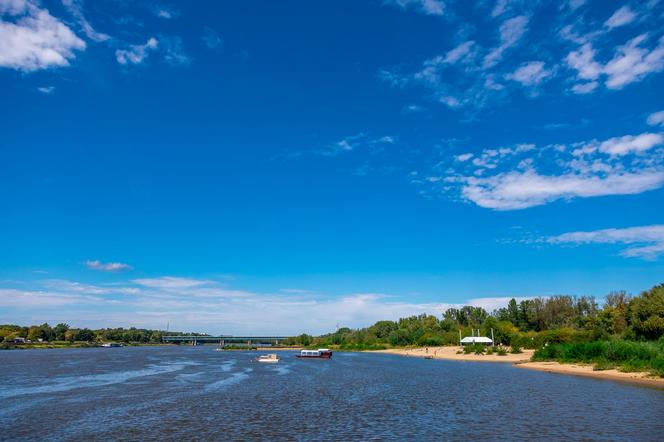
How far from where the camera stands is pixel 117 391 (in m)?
53.2

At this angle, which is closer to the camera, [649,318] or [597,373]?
[597,373]

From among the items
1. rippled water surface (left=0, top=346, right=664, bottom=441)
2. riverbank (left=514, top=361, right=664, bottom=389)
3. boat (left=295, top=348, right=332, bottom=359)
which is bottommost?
rippled water surface (left=0, top=346, right=664, bottom=441)

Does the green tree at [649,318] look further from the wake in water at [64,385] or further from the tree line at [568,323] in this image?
the wake in water at [64,385]

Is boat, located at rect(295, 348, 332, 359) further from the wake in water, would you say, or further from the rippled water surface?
the rippled water surface

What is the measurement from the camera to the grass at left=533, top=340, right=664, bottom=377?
186 ft

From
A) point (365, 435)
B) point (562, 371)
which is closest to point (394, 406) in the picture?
point (365, 435)

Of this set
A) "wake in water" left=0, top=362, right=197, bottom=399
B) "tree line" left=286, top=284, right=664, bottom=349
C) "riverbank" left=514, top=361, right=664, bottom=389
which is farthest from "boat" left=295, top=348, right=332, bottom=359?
"wake in water" left=0, top=362, right=197, bottom=399

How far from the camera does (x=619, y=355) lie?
213ft

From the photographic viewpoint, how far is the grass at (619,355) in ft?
186

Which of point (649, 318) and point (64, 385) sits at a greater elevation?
point (649, 318)

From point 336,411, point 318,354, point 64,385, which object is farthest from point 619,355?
point 318,354

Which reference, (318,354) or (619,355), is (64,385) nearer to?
(619,355)

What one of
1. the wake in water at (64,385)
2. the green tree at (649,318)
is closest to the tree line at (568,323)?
the green tree at (649,318)

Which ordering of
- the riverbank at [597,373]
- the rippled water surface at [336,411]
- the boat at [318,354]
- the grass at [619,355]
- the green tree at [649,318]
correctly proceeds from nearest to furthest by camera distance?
the rippled water surface at [336,411] < the riverbank at [597,373] < the grass at [619,355] < the green tree at [649,318] < the boat at [318,354]
